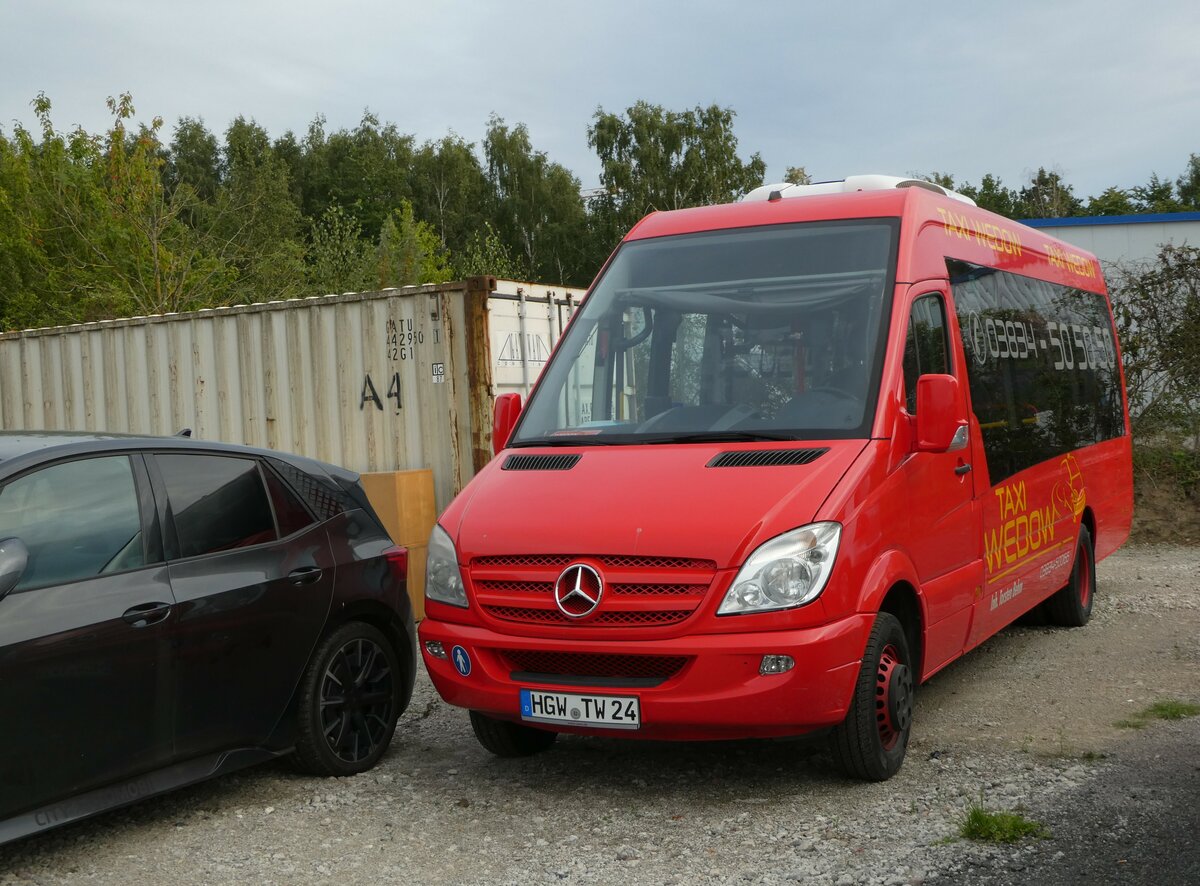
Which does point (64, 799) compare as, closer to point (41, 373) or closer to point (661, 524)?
point (661, 524)

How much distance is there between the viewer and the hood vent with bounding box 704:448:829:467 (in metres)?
5.16

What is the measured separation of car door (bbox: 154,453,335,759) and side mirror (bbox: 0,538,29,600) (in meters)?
0.71

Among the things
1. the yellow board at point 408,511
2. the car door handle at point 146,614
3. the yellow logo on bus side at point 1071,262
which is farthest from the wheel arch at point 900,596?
the yellow board at point 408,511

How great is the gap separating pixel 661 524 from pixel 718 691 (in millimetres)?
664

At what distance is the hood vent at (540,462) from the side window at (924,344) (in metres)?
1.50

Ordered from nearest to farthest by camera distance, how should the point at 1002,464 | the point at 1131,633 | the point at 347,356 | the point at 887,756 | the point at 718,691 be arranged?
the point at 718,691
the point at 887,756
the point at 1002,464
the point at 1131,633
the point at 347,356

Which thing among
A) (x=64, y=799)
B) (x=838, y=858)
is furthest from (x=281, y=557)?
(x=838, y=858)

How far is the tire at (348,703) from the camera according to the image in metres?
5.57

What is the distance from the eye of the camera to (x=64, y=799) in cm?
442

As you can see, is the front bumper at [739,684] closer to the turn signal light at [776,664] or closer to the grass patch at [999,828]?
the turn signal light at [776,664]

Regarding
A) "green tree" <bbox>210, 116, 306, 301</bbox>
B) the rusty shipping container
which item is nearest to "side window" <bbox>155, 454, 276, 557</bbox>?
the rusty shipping container

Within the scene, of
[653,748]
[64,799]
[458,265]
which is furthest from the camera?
[458,265]

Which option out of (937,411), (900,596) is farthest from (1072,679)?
(937,411)

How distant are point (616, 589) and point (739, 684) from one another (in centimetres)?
58
